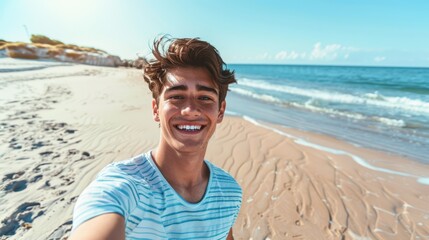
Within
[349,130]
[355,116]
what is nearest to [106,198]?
[349,130]

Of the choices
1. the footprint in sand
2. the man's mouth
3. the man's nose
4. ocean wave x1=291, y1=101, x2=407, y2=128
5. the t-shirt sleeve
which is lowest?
ocean wave x1=291, y1=101, x2=407, y2=128

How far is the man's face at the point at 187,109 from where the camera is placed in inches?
66.3

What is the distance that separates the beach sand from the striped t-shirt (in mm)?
2031

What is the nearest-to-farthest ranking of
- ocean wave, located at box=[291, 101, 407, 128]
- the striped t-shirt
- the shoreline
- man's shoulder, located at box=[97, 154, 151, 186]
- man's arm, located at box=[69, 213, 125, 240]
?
1. man's arm, located at box=[69, 213, 125, 240]
2. the striped t-shirt
3. man's shoulder, located at box=[97, 154, 151, 186]
4. the shoreline
5. ocean wave, located at box=[291, 101, 407, 128]

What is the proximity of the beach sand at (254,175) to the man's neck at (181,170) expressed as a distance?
205 cm

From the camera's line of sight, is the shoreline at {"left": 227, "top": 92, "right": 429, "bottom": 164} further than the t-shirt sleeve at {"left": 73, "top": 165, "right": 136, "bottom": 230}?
Yes

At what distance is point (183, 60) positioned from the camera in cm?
175

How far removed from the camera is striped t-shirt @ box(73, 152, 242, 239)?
48.9 inches

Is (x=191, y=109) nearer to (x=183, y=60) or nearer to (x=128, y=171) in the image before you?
(x=183, y=60)

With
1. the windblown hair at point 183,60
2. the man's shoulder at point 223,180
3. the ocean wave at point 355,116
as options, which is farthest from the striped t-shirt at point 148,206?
the ocean wave at point 355,116

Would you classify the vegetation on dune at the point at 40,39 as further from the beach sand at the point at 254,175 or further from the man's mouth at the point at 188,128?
the man's mouth at the point at 188,128

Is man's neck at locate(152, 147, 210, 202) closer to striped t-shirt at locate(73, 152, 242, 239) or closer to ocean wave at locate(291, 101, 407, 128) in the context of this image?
striped t-shirt at locate(73, 152, 242, 239)

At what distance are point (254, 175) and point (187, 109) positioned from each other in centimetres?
356

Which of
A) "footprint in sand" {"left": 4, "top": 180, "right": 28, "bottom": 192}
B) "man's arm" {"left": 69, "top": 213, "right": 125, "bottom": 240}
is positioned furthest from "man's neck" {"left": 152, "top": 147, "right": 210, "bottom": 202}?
"footprint in sand" {"left": 4, "top": 180, "right": 28, "bottom": 192}
